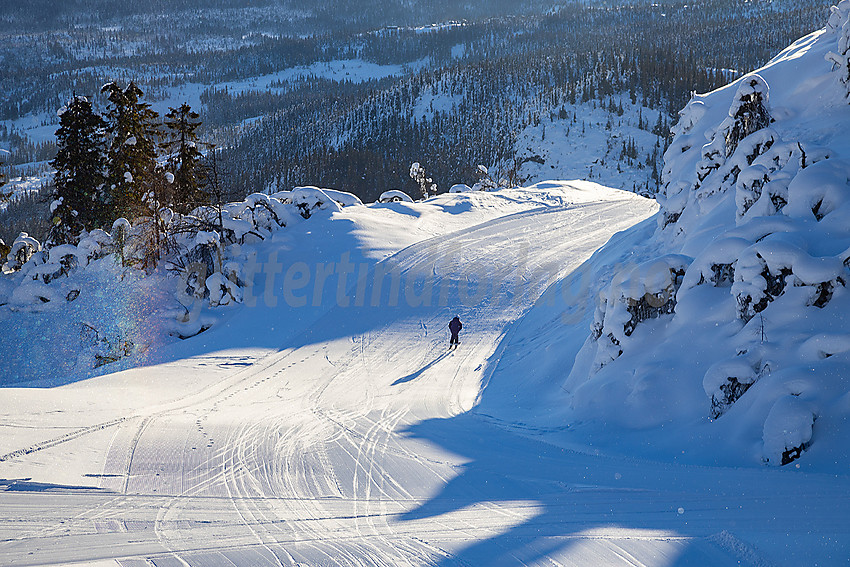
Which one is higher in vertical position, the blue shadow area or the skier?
the blue shadow area

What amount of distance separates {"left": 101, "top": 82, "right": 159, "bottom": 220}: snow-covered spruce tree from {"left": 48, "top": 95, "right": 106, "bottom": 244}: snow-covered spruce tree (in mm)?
585

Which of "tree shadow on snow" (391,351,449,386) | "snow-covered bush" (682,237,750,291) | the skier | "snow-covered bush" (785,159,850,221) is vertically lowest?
"tree shadow on snow" (391,351,449,386)

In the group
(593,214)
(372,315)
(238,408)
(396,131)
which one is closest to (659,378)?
(238,408)

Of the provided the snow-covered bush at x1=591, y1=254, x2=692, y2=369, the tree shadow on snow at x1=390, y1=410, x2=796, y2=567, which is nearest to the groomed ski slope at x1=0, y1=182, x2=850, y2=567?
the tree shadow on snow at x1=390, y1=410, x2=796, y2=567

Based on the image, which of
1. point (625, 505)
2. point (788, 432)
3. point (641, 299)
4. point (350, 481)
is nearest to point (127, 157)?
point (350, 481)

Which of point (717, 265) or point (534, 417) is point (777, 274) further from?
point (534, 417)

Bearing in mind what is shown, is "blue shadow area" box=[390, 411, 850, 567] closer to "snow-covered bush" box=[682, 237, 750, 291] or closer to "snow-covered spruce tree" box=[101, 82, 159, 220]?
"snow-covered bush" box=[682, 237, 750, 291]

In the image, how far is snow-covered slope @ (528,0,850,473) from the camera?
6.64m

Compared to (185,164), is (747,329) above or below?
below

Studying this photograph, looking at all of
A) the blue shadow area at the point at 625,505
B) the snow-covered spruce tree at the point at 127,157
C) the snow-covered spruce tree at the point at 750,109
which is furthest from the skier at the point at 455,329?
the snow-covered spruce tree at the point at 127,157

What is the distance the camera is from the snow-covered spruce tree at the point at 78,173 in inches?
1089

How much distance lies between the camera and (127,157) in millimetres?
28250

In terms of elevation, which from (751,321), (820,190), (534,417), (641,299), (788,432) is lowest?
(534,417)

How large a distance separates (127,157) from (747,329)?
2853 cm
